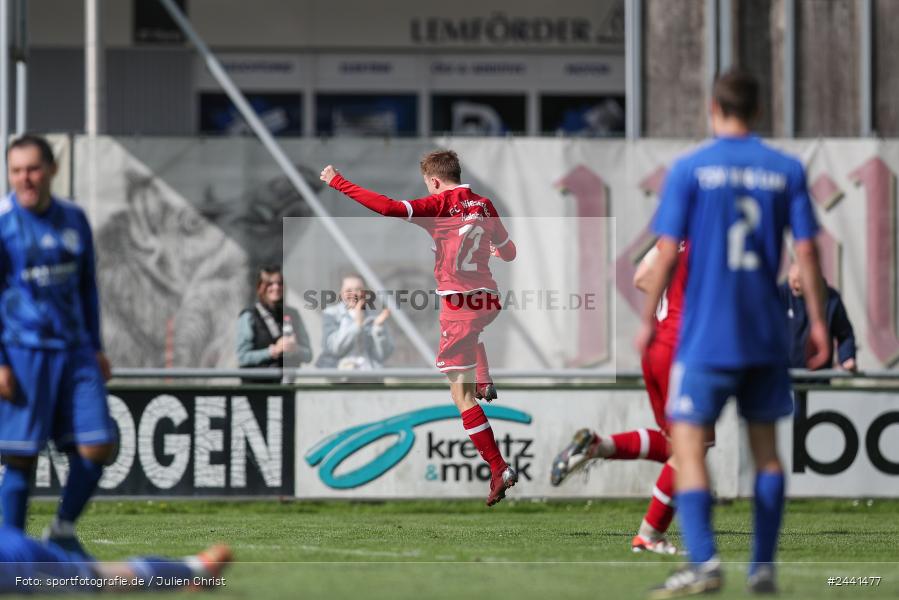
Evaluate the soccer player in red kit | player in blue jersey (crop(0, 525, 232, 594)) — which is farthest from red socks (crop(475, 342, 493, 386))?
player in blue jersey (crop(0, 525, 232, 594))

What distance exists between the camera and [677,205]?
6.49m

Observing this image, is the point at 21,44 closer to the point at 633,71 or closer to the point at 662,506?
the point at 633,71

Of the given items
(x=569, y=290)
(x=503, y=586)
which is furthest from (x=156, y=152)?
(x=503, y=586)

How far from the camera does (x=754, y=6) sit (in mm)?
19625

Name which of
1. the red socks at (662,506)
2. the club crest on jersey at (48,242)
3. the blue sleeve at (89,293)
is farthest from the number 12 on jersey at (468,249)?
the club crest on jersey at (48,242)

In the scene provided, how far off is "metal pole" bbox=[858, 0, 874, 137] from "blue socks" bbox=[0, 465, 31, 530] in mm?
13025

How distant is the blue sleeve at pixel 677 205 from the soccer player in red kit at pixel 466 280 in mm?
4098

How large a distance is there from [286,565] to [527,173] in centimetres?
782

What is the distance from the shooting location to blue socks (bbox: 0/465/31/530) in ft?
23.3

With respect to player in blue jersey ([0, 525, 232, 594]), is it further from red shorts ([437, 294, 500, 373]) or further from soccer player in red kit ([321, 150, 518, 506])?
red shorts ([437, 294, 500, 373])

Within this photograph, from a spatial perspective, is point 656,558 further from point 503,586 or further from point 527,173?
point 527,173

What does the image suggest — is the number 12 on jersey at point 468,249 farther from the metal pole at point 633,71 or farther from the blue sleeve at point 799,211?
the metal pole at point 633,71

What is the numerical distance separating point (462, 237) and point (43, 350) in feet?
14.4

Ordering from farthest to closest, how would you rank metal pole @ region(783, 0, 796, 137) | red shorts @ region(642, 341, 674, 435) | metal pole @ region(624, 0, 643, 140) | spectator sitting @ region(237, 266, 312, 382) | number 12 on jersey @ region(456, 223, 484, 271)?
metal pole @ region(783, 0, 796, 137) → metal pole @ region(624, 0, 643, 140) → spectator sitting @ region(237, 266, 312, 382) → number 12 on jersey @ region(456, 223, 484, 271) → red shorts @ region(642, 341, 674, 435)
